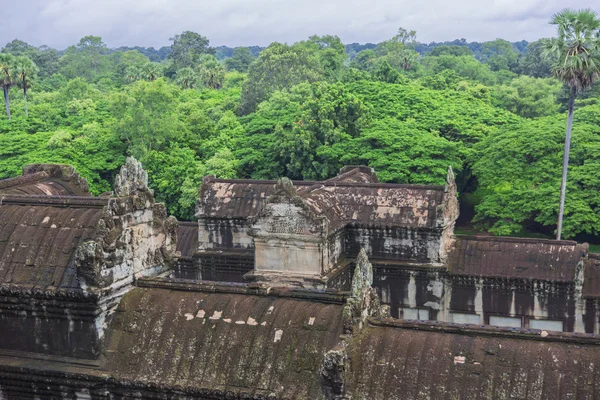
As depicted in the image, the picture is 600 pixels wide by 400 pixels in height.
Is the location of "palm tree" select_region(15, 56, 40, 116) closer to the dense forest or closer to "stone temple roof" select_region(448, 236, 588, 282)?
the dense forest

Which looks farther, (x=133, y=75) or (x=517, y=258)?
(x=133, y=75)

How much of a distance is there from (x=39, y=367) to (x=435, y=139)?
3945 centimetres

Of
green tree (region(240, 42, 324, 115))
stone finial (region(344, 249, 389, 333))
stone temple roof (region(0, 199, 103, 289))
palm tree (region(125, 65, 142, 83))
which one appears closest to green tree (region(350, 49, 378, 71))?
palm tree (region(125, 65, 142, 83))

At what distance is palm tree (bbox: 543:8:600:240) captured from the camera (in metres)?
37.7

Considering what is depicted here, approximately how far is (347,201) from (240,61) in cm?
16041

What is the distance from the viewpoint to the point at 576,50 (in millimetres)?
38000

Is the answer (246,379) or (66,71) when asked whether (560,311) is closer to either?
(246,379)

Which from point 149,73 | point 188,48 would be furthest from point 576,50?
point 188,48

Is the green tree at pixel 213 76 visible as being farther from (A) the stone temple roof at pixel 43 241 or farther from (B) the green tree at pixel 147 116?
(A) the stone temple roof at pixel 43 241

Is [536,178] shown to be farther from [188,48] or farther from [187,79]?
[188,48]

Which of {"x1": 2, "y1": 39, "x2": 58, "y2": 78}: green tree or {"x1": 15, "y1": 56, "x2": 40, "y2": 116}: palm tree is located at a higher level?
{"x1": 2, "y1": 39, "x2": 58, "y2": 78}: green tree

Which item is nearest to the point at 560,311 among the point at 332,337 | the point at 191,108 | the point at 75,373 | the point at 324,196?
the point at 324,196

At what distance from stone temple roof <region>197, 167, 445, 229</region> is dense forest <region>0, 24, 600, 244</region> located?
18.8 metres

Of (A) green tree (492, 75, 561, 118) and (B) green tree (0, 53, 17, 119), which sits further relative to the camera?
(B) green tree (0, 53, 17, 119)
